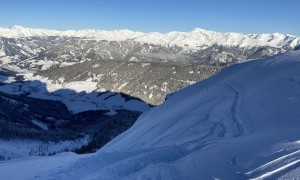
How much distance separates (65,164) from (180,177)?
9.49m

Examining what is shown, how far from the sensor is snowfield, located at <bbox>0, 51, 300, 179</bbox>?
18.7 meters

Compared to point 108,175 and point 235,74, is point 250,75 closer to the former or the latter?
point 235,74

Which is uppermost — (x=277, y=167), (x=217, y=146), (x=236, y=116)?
(x=277, y=167)

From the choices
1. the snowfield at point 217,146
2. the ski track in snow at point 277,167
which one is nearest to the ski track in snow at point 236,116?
the snowfield at point 217,146

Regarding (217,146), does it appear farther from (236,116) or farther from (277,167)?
(236,116)

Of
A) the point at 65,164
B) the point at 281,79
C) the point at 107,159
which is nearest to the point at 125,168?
the point at 107,159

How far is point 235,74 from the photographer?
52.0m

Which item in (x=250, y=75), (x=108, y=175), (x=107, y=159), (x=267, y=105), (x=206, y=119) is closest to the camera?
(x=108, y=175)

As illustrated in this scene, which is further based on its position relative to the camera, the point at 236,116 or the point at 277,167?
the point at 236,116

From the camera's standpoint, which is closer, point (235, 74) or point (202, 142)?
point (202, 142)

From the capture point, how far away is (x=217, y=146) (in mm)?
22078

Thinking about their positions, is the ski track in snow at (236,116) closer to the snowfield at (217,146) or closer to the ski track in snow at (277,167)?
the snowfield at (217,146)

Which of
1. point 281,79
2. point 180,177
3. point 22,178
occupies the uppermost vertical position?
point 281,79

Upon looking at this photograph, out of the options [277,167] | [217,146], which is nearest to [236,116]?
[217,146]
